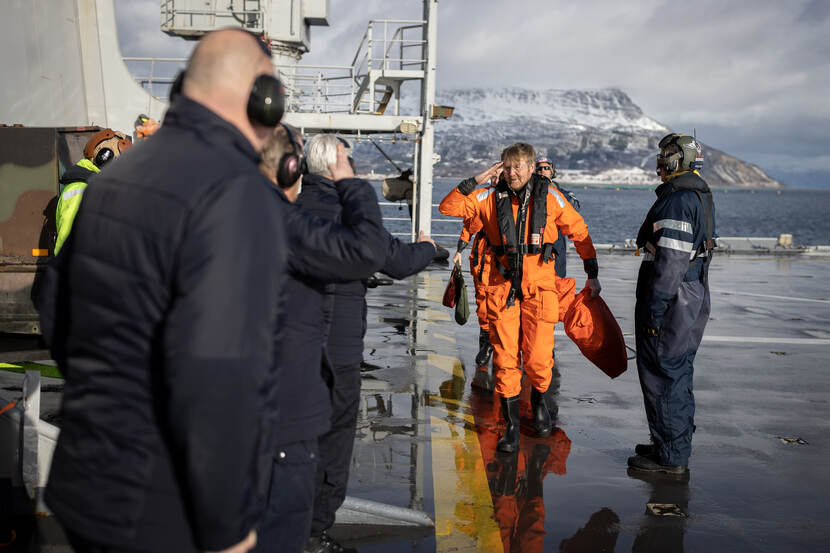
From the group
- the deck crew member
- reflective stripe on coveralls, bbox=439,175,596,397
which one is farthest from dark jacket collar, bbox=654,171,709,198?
reflective stripe on coveralls, bbox=439,175,596,397

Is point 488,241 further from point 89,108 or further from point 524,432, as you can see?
point 89,108

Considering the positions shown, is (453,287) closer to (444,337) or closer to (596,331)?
(444,337)

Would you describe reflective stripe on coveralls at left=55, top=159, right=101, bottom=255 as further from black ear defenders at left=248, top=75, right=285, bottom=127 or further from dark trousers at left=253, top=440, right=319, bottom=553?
black ear defenders at left=248, top=75, right=285, bottom=127

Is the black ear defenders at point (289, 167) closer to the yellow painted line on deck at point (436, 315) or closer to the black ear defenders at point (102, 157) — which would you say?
the black ear defenders at point (102, 157)

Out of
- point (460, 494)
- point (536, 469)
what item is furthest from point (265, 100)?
point (536, 469)

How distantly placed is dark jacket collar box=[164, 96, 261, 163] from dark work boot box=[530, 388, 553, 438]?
13.9ft

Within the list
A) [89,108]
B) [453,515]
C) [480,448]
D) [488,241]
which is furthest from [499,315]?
[89,108]

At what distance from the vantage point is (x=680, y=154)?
4.71 meters

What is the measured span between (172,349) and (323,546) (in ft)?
7.21

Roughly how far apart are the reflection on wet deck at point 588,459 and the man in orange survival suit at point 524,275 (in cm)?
56

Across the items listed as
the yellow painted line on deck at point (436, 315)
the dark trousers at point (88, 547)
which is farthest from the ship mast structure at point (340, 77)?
the dark trousers at point (88, 547)

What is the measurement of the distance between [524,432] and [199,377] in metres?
4.42

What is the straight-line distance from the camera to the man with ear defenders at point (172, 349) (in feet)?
4.98

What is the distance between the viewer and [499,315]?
5328mm
